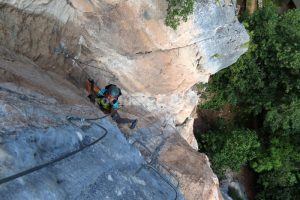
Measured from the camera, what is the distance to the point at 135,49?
10.5 m

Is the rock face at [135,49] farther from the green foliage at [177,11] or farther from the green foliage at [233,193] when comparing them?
the green foliage at [233,193]

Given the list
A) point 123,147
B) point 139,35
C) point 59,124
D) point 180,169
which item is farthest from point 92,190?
point 139,35

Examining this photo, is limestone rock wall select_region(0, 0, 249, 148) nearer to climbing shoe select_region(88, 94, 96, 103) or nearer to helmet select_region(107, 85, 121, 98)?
climbing shoe select_region(88, 94, 96, 103)

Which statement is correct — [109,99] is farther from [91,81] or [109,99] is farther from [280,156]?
[280,156]

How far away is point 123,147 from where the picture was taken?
7.98 meters

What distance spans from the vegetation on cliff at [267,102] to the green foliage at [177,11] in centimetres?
492

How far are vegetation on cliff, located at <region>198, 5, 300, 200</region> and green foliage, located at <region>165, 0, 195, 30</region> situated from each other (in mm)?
4915

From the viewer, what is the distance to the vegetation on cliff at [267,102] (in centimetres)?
1330

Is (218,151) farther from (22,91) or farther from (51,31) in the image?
(22,91)

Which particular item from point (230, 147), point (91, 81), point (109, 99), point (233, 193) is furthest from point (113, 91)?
point (233, 193)

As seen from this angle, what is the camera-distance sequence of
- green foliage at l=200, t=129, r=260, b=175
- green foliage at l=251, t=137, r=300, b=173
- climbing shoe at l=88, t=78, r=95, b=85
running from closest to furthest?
climbing shoe at l=88, t=78, r=95, b=85 → green foliage at l=200, t=129, r=260, b=175 → green foliage at l=251, t=137, r=300, b=173

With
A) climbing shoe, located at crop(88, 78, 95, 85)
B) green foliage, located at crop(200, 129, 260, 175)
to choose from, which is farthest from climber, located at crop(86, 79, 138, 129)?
green foliage, located at crop(200, 129, 260, 175)

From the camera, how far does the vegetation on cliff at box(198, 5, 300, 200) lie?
13.3 meters

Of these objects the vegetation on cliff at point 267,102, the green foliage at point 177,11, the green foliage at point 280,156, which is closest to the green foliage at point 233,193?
the vegetation on cliff at point 267,102
